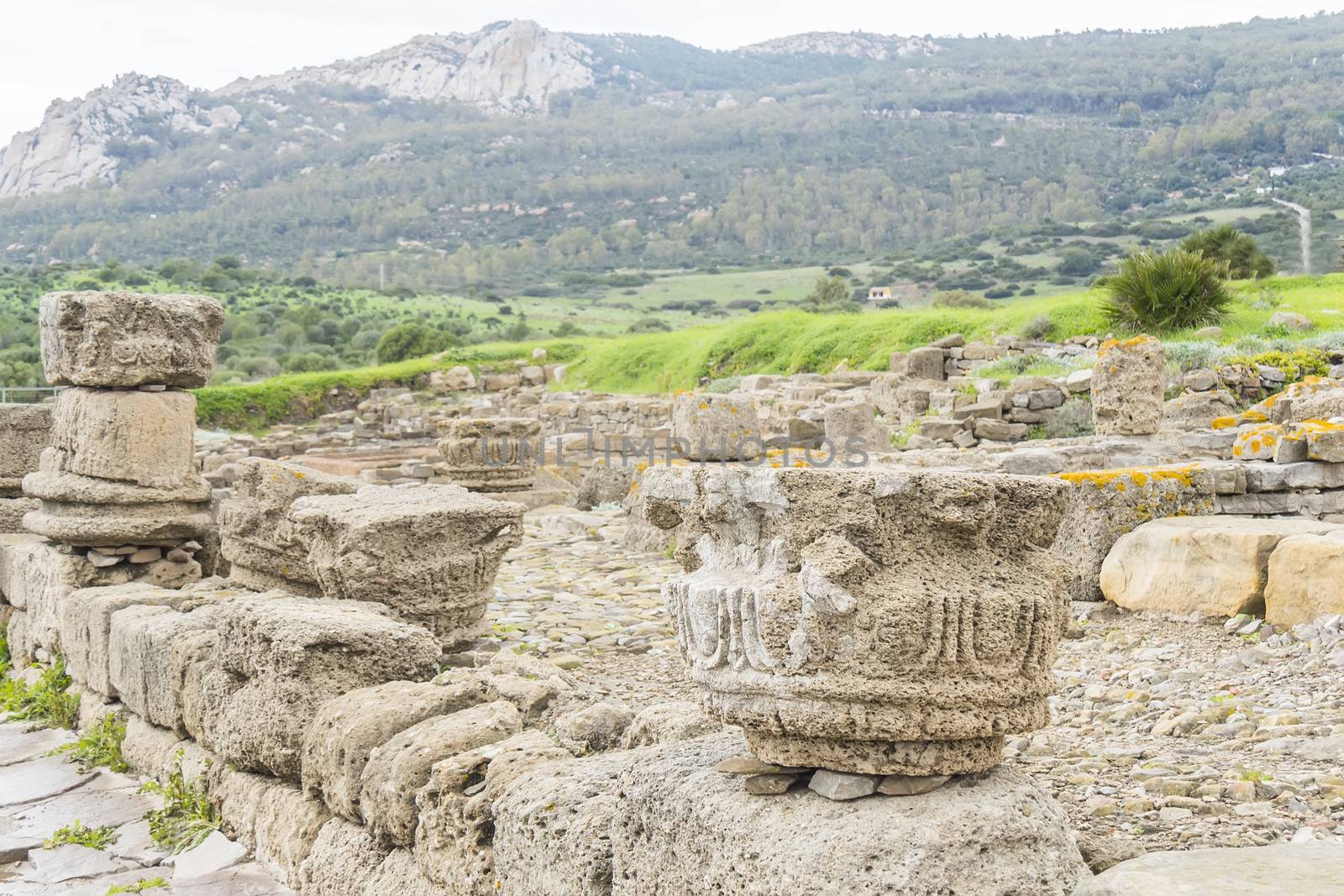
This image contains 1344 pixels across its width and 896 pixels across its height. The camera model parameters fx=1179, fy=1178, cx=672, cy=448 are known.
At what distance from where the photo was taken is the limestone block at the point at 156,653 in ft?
16.4

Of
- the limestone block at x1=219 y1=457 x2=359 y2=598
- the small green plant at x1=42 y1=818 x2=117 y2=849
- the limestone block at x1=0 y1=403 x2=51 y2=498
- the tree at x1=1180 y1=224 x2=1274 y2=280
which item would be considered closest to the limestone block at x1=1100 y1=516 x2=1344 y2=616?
the limestone block at x1=219 y1=457 x2=359 y2=598

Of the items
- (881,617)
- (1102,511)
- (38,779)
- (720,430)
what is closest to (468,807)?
(881,617)

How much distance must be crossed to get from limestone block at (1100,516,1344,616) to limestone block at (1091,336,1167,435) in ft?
12.3

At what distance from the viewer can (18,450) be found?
8023 mm

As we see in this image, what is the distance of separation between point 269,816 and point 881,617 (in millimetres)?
2808

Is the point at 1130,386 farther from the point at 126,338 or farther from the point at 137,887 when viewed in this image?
the point at 137,887

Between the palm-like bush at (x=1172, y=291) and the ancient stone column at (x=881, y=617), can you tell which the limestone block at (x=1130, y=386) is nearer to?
the palm-like bush at (x=1172, y=291)

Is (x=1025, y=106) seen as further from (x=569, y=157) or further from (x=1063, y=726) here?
(x=1063, y=726)

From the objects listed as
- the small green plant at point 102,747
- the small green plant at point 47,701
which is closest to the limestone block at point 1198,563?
the small green plant at point 102,747

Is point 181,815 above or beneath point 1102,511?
beneath

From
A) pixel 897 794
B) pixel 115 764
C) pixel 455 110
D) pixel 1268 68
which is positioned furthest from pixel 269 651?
pixel 455 110

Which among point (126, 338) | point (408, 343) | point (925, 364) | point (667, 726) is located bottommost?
point (408, 343)

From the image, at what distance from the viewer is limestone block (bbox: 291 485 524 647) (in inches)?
199

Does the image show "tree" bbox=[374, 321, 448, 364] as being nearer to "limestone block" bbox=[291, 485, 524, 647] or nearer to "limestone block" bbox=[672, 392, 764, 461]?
"limestone block" bbox=[672, 392, 764, 461]
